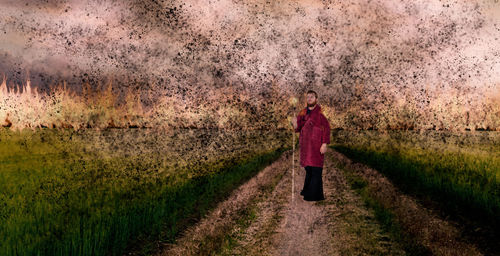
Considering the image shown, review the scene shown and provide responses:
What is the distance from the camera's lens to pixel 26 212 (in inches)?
322

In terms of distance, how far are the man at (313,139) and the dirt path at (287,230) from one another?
50 centimetres

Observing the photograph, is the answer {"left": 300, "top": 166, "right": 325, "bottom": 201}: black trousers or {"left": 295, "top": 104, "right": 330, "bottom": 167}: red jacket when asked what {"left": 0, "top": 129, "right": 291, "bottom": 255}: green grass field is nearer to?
{"left": 300, "top": 166, "right": 325, "bottom": 201}: black trousers

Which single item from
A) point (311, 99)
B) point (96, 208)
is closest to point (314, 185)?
point (311, 99)

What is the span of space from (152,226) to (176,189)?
4.79 meters

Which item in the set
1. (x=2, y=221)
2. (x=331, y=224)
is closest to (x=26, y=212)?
(x=2, y=221)

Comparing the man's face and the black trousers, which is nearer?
the man's face

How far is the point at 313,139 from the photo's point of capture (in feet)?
31.0

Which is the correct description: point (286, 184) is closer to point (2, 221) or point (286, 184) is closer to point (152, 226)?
point (152, 226)

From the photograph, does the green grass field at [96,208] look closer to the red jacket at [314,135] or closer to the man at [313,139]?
the man at [313,139]

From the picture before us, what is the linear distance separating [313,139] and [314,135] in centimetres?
12

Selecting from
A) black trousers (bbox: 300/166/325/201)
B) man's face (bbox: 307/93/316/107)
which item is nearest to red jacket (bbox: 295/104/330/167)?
black trousers (bbox: 300/166/325/201)

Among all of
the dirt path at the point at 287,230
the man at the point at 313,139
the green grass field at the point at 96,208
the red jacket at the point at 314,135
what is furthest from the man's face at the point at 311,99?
the green grass field at the point at 96,208

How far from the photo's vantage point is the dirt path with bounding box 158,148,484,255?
5.77m

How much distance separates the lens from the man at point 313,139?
363 inches
